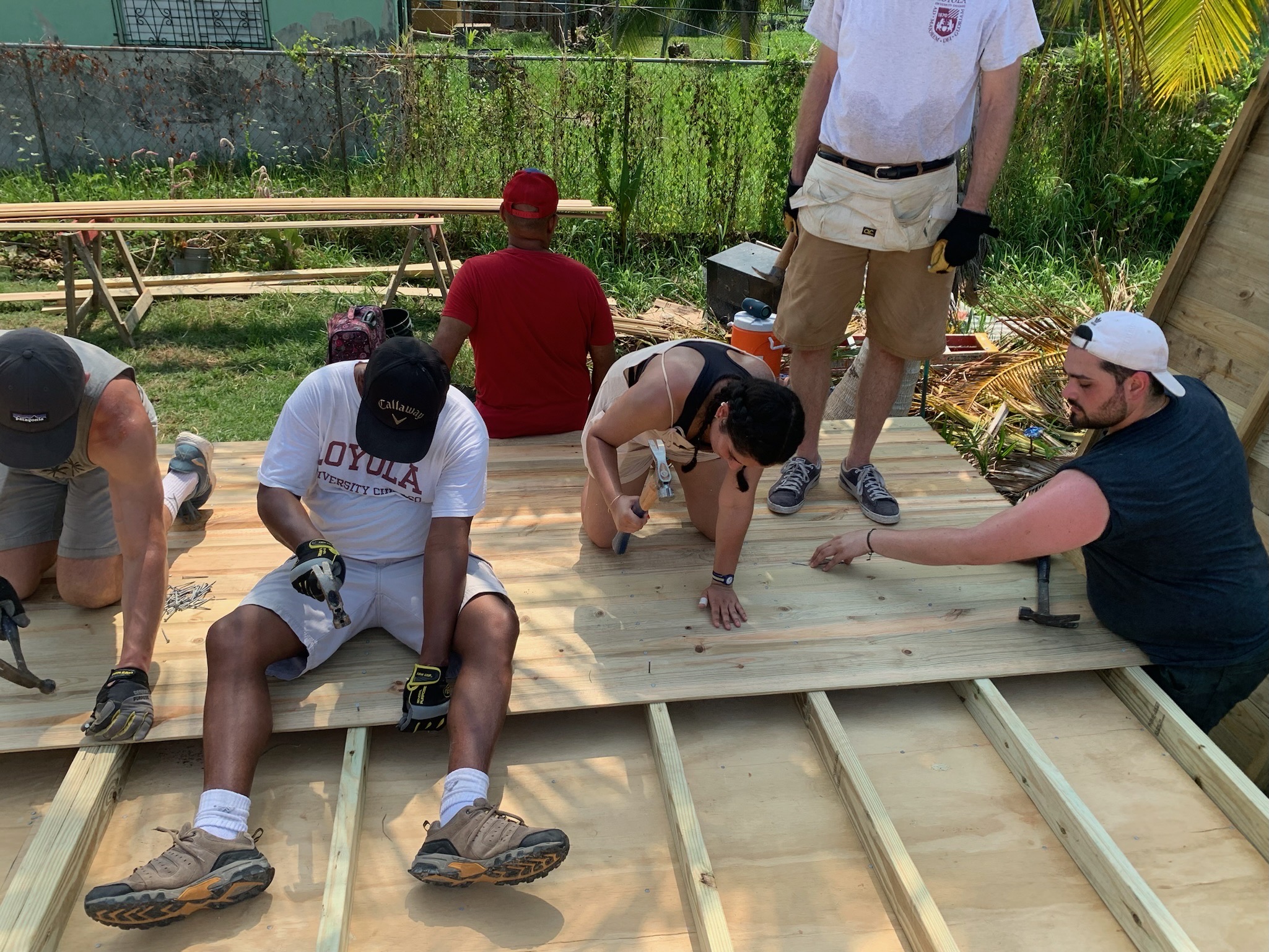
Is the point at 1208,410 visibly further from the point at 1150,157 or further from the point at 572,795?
the point at 1150,157

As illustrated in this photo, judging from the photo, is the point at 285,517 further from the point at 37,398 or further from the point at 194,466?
the point at 194,466

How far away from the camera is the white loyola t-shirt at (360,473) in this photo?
2.55 m

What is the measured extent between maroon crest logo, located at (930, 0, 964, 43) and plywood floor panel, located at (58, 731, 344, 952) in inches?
112

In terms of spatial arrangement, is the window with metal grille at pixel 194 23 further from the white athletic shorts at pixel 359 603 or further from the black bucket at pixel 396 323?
the white athletic shorts at pixel 359 603

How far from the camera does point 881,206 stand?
10.8 feet

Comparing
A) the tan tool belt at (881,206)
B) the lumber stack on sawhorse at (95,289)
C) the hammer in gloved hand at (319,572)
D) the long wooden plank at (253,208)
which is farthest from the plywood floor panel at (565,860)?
the lumber stack on sawhorse at (95,289)

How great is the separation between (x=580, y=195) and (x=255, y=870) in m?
6.71

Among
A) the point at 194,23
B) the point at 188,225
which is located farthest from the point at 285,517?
the point at 194,23

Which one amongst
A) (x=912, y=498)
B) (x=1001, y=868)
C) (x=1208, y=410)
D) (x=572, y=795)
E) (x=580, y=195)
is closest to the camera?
(x=1001, y=868)

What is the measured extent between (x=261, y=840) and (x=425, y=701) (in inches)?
19.0

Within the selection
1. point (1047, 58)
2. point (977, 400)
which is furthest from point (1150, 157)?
point (977, 400)

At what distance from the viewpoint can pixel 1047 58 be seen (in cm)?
807

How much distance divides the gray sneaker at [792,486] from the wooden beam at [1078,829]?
1062 millimetres

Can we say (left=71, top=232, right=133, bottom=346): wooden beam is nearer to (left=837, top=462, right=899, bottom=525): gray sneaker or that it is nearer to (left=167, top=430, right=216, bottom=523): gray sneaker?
(left=167, top=430, right=216, bottom=523): gray sneaker
